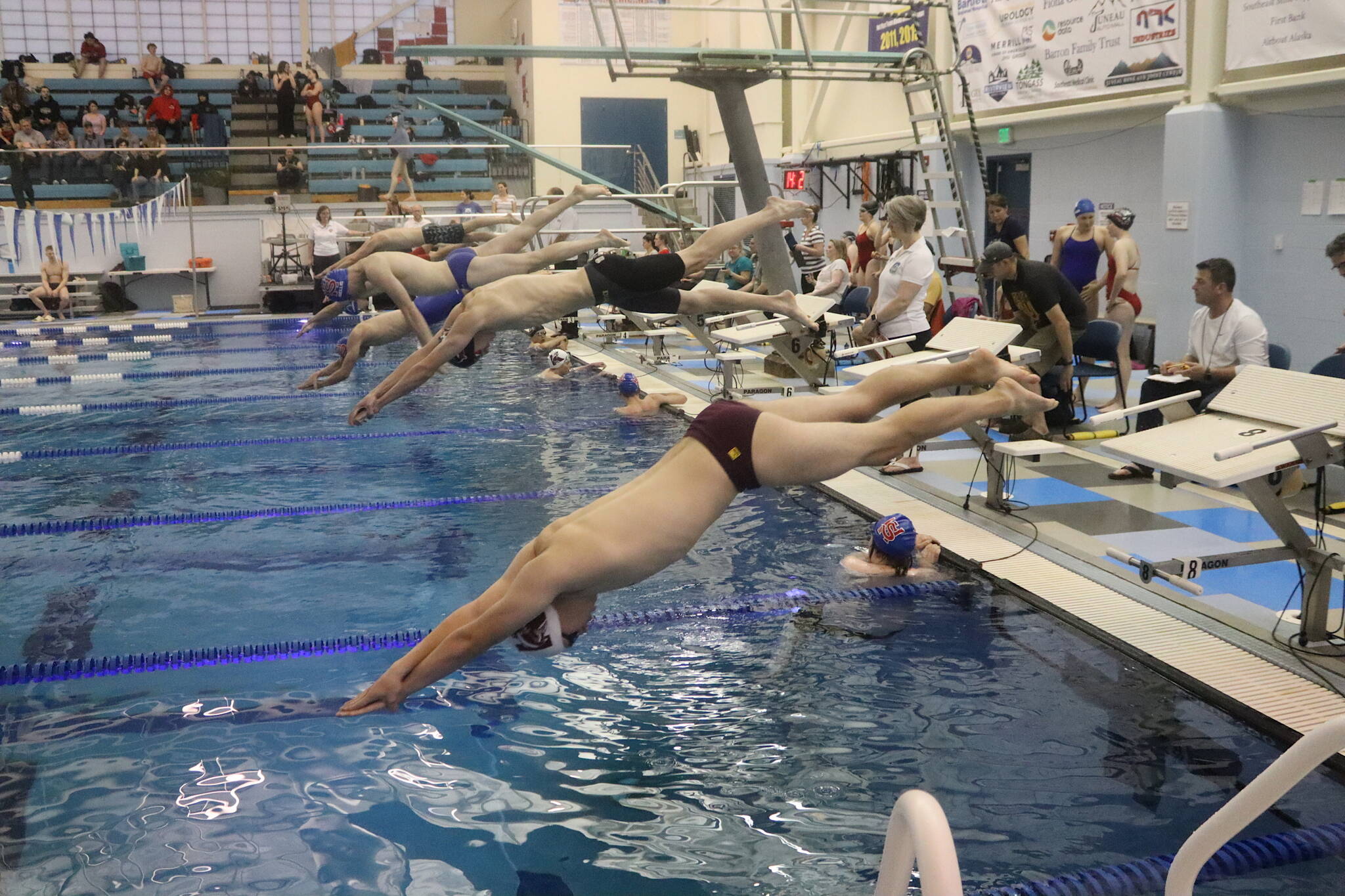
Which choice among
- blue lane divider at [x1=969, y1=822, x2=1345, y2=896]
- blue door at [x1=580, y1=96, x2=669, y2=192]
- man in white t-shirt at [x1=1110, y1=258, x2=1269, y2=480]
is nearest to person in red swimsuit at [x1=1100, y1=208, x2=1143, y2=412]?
man in white t-shirt at [x1=1110, y1=258, x2=1269, y2=480]

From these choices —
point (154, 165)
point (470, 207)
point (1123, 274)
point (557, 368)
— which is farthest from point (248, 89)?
point (1123, 274)

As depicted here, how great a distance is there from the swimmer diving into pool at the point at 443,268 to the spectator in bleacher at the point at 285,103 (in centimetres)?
1280

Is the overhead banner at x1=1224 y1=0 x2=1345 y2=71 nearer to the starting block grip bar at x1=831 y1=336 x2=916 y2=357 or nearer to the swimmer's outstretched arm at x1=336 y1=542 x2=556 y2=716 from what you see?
the starting block grip bar at x1=831 y1=336 x2=916 y2=357

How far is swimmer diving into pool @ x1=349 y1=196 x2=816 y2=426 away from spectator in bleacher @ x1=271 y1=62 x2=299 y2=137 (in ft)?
47.7

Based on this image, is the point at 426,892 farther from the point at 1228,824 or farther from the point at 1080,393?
the point at 1080,393

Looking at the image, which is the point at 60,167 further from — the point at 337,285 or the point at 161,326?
the point at 337,285

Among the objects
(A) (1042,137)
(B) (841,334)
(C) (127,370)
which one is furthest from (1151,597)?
(C) (127,370)

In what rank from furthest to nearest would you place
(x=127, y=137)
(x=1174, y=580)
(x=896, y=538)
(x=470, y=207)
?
(x=127, y=137), (x=470, y=207), (x=896, y=538), (x=1174, y=580)

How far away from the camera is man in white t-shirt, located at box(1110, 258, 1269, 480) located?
18.5 ft

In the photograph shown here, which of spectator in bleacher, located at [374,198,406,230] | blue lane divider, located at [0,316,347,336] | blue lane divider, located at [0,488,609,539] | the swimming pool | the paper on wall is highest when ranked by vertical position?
spectator in bleacher, located at [374,198,406,230]

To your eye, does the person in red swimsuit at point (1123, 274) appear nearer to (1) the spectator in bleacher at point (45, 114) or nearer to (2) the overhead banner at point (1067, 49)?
(2) the overhead banner at point (1067, 49)

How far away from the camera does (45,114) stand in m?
18.3

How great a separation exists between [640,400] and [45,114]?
48.8ft

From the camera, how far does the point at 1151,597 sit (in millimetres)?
4434
